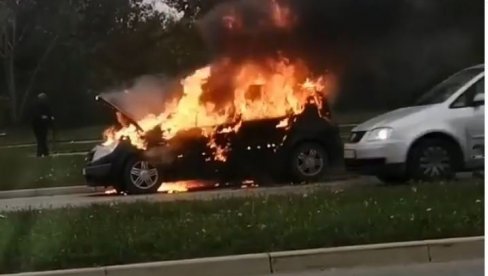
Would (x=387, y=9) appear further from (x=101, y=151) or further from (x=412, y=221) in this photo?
(x=101, y=151)

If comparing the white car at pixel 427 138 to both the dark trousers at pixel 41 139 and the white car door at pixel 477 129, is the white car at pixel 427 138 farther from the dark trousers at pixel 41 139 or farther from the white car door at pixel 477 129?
the dark trousers at pixel 41 139

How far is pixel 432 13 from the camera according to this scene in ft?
29.2

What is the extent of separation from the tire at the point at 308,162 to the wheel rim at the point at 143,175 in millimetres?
1213

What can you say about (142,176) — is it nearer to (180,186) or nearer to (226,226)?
(180,186)

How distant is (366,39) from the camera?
895 cm

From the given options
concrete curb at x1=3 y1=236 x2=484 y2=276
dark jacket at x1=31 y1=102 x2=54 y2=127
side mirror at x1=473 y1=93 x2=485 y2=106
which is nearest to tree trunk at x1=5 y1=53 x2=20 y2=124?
dark jacket at x1=31 y1=102 x2=54 y2=127

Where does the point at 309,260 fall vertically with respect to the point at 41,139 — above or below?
below

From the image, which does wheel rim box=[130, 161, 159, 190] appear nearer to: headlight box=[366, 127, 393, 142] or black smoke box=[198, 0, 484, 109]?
black smoke box=[198, 0, 484, 109]

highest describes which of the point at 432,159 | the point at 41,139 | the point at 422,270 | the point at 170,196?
the point at 41,139

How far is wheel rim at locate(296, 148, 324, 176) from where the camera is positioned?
30.9ft

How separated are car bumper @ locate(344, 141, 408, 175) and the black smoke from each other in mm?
472

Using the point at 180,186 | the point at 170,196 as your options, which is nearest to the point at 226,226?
the point at 170,196

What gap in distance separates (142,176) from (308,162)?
1.47 meters

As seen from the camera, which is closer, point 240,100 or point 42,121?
point 42,121
